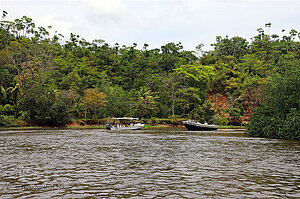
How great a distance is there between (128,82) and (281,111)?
63325 mm

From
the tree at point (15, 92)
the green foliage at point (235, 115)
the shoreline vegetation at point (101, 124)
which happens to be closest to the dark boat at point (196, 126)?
the shoreline vegetation at point (101, 124)

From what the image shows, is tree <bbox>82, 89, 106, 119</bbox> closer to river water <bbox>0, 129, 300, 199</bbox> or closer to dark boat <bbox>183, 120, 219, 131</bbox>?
dark boat <bbox>183, 120, 219, 131</bbox>

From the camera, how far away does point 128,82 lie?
304ft

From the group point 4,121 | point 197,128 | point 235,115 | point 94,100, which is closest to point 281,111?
point 197,128

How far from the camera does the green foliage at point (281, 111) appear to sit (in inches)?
1211

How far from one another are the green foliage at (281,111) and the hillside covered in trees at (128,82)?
13.5 meters

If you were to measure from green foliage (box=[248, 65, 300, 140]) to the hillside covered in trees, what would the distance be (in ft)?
44.4

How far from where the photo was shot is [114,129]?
53688mm

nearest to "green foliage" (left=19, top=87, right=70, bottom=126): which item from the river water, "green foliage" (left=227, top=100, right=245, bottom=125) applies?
"green foliage" (left=227, top=100, right=245, bottom=125)

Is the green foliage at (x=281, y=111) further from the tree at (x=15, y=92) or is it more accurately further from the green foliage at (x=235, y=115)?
the tree at (x=15, y=92)

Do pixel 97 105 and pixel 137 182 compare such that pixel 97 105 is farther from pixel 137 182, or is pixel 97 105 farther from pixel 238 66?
pixel 137 182

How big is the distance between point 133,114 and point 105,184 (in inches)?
2440

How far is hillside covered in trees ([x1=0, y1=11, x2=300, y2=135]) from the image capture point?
64.4 metres

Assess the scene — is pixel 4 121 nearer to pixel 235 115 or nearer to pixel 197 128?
pixel 197 128
